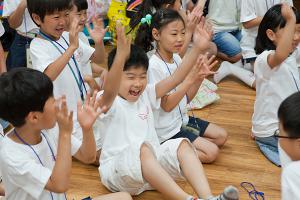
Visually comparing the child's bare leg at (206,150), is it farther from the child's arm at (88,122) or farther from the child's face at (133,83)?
the child's arm at (88,122)

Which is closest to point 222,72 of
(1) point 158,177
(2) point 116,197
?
(1) point 158,177

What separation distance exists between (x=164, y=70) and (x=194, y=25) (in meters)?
0.26

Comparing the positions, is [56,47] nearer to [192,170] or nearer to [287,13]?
[192,170]

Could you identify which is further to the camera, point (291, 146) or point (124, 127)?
point (124, 127)

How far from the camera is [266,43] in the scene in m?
2.45

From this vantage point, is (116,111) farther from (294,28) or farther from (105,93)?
(294,28)

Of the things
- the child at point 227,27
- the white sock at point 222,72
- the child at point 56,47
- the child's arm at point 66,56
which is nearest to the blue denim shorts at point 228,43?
the child at point 227,27

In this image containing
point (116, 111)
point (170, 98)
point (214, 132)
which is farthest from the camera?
point (214, 132)

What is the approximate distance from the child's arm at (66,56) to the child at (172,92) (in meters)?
0.41

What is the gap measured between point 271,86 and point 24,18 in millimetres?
1423

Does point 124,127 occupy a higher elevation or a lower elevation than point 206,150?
higher

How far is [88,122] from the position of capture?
153 cm

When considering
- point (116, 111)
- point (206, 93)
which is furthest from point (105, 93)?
point (206, 93)

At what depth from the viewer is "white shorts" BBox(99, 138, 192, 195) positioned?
1.94 meters
